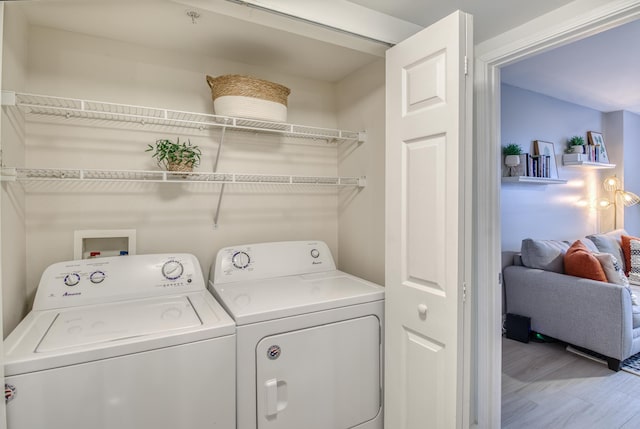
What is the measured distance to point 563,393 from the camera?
2430 mm

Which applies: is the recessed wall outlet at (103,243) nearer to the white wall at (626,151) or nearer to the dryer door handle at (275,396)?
the dryer door handle at (275,396)

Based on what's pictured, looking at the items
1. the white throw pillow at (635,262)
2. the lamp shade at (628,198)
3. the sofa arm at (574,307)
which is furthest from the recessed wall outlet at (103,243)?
the lamp shade at (628,198)

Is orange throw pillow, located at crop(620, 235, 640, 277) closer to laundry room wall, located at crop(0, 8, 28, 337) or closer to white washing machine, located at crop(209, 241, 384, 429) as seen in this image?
white washing machine, located at crop(209, 241, 384, 429)

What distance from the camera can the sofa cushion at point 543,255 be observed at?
3.19 m

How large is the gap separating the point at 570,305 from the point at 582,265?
1.16 ft

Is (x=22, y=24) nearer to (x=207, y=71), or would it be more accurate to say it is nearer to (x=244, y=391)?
(x=207, y=71)

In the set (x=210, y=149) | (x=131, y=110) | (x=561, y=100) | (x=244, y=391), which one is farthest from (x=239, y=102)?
(x=561, y=100)

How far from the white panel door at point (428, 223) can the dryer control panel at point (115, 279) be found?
104 centimetres

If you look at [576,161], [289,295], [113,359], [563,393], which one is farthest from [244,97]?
[576,161]

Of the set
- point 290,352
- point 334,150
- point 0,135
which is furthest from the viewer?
point 334,150

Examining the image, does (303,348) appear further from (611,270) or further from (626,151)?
(626,151)

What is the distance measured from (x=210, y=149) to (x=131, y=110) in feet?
1.46

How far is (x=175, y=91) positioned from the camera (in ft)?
6.45

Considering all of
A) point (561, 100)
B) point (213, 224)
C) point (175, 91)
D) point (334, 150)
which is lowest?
point (213, 224)
